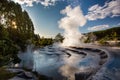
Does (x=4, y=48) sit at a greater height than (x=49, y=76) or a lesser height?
greater

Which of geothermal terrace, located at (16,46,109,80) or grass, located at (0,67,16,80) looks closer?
grass, located at (0,67,16,80)

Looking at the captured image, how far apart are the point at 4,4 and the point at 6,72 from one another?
626 centimetres

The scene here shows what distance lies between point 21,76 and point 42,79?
11.4ft

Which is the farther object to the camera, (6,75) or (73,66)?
(73,66)

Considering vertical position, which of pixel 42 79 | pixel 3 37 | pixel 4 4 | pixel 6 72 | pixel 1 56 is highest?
pixel 4 4

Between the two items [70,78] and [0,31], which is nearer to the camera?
[0,31]

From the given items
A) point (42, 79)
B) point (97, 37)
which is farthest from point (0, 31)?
point (97, 37)

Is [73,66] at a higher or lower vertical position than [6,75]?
lower

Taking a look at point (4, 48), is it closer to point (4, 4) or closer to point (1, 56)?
point (1, 56)

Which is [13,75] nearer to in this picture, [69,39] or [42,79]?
[42,79]

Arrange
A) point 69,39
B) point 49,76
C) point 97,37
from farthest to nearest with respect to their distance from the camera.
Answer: point 97,37, point 69,39, point 49,76

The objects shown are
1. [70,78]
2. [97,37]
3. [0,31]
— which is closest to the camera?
[0,31]

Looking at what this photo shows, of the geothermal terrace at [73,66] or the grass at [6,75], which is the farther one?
the geothermal terrace at [73,66]

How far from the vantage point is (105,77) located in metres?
12.2
